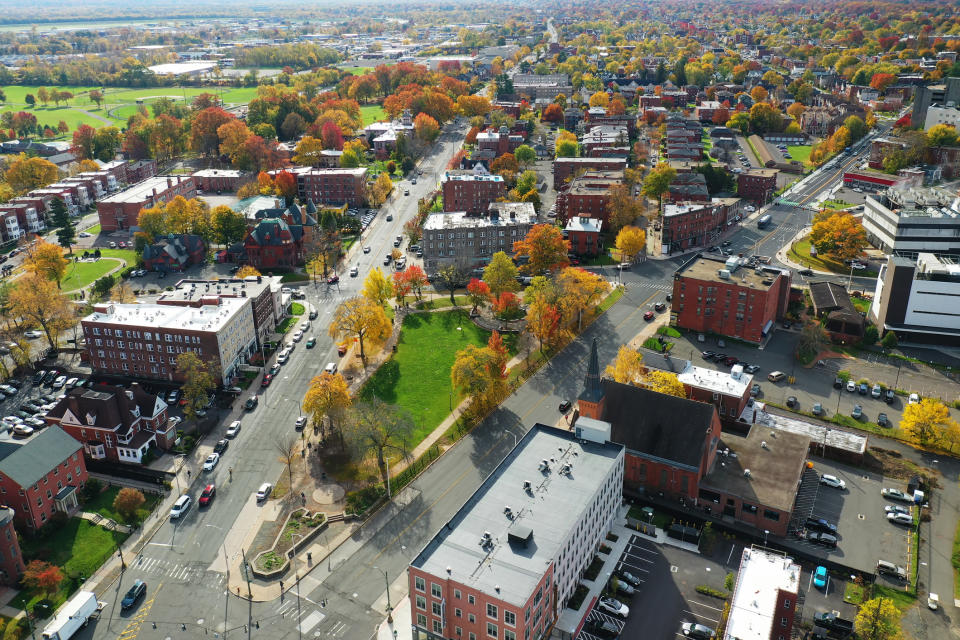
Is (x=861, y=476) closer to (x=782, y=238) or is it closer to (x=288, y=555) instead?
(x=288, y=555)

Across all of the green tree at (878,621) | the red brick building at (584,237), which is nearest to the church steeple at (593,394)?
the green tree at (878,621)

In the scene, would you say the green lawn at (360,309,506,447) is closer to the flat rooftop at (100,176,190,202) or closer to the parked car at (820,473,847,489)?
the parked car at (820,473,847,489)

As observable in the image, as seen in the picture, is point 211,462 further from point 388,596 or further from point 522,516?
point 522,516

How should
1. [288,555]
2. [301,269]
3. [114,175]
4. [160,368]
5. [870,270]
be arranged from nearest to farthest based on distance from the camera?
[288,555]
[160,368]
[870,270]
[301,269]
[114,175]

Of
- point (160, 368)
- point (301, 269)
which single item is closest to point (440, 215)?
point (301, 269)

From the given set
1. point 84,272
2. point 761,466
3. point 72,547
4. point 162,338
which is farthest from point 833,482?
point 84,272

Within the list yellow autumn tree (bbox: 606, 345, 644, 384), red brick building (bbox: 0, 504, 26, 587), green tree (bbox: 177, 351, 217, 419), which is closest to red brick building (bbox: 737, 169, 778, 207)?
yellow autumn tree (bbox: 606, 345, 644, 384)
